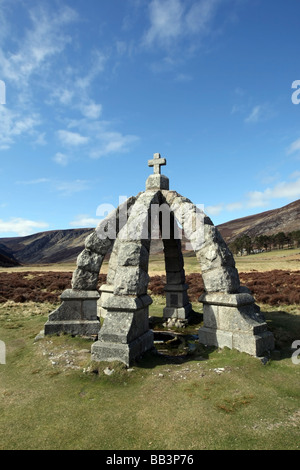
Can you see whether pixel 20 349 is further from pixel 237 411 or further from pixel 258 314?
pixel 258 314

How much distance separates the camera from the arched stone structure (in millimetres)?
7242

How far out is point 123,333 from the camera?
7.02 metres

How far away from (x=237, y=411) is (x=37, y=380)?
4558 millimetres

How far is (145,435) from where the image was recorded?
4426mm

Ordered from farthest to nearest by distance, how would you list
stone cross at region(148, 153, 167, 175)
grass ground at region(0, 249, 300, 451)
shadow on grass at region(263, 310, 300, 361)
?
stone cross at region(148, 153, 167, 175), shadow on grass at region(263, 310, 300, 361), grass ground at region(0, 249, 300, 451)

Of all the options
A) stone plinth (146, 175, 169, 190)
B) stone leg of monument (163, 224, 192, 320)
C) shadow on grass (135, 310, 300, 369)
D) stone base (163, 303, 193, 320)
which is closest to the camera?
shadow on grass (135, 310, 300, 369)

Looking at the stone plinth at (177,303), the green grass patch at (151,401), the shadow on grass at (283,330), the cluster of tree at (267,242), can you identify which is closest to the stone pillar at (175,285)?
the stone plinth at (177,303)

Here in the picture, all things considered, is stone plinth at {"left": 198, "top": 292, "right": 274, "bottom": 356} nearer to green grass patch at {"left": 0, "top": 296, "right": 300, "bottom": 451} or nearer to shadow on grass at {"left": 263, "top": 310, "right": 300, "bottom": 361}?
green grass patch at {"left": 0, "top": 296, "right": 300, "bottom": 451}

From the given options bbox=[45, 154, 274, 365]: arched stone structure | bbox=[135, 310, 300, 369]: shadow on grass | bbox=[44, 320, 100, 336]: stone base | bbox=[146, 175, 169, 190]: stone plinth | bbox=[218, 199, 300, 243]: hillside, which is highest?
bbox=[218, 199, 300, 243]: hillside

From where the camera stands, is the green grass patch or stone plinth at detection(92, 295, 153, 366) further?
stone plinth at detection(92, 295, 153, 366)

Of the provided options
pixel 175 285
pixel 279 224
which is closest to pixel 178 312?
pixel 175 285

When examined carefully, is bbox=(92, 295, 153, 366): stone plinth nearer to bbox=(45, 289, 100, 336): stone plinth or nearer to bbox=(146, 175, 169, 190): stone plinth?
bbox=(45, 289, 100, 336): stone plinth

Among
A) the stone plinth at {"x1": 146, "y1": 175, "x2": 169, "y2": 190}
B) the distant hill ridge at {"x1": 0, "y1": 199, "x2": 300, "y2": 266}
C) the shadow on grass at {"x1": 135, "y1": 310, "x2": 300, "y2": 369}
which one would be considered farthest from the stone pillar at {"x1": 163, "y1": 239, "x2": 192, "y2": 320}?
the distant hill ridge at {"x1": 0, "y1": 199, "x2": 300, "y2": 266}

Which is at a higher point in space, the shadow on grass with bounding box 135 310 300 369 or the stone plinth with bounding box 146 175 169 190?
the stone plinth with bounding box 146 175 169 190
